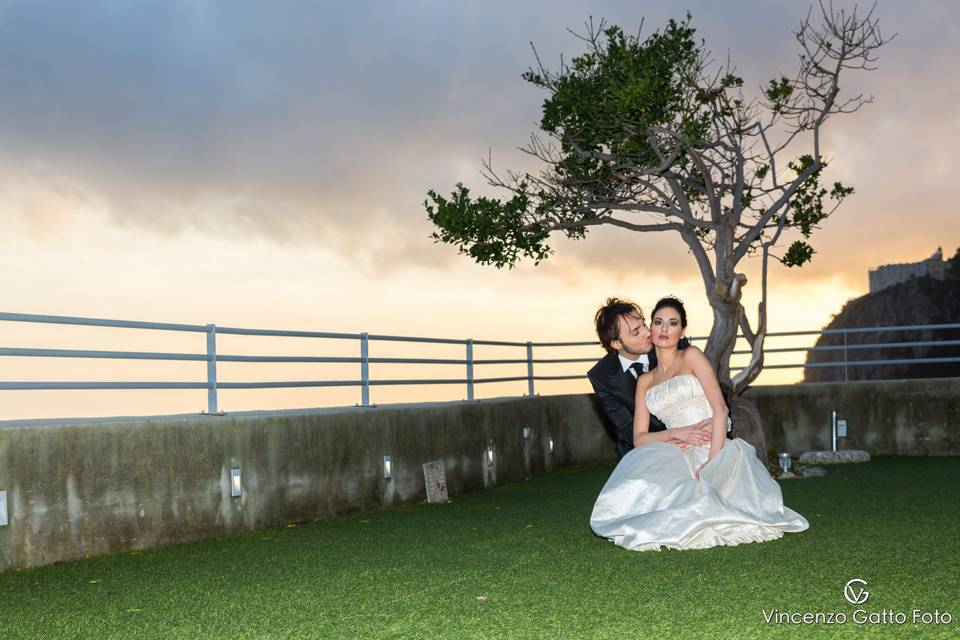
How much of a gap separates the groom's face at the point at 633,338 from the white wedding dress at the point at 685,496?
282 millimetres

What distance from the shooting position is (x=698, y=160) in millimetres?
13250

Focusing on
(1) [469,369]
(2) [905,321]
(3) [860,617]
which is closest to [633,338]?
(3) [860,617]

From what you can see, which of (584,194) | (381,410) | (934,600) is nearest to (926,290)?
(584,194)

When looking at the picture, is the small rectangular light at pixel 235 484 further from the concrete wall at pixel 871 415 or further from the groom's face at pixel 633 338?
the concrete wall at pixel 871 415

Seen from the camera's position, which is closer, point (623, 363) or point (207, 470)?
point (623, 363)

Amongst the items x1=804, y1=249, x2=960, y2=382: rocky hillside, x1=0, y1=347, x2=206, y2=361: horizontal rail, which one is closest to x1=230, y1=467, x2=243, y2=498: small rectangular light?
x1=0, y1=347, x2=206, y2=361: horizontal rail

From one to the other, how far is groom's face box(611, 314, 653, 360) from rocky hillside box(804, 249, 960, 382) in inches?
1713

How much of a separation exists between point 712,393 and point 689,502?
737mm

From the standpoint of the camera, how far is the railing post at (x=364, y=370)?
11438mm

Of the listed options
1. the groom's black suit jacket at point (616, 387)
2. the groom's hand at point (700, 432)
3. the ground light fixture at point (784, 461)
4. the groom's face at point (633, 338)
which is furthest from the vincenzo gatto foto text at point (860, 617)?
the ground light fixture at point (784, 461)

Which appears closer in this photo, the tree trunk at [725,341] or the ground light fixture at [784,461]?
the tree trunk at [725,341]

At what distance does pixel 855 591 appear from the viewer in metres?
5.39

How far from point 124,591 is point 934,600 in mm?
4482

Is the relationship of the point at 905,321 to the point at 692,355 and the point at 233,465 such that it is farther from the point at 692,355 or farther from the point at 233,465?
the point at 692,355
